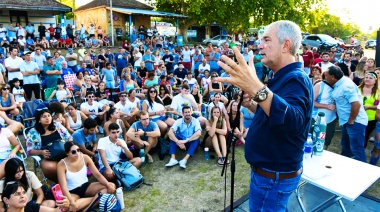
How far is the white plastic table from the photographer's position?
2582 mm

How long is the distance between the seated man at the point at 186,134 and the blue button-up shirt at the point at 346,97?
2.45m

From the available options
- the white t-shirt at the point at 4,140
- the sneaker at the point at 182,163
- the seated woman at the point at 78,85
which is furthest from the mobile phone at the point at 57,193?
the seated woman at the point at 78,85

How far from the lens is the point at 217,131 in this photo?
5.52 m

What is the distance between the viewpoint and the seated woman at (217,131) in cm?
541

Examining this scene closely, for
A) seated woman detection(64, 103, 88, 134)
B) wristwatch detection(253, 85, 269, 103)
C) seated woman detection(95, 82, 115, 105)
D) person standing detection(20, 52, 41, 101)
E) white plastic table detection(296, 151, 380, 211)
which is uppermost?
wristwatch detection(253, 85, 269, 103)

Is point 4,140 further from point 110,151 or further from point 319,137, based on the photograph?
point 319,137

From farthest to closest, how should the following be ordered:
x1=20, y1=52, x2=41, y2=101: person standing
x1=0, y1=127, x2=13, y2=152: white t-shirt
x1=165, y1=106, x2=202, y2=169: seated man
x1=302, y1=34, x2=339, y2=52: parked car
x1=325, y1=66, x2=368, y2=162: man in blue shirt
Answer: x1=302, y1=34, x2=339, y2=52: parked car → x1=20, y1=52, x2=41, y2=101: person standing → x1=165, y1=106, x2=202, y2=169: seated man → x1=0, y1=127, x2=13, y2=152: white t-shirt → x1=325, y1=66, x2=368, y2=162: man in blue shirt

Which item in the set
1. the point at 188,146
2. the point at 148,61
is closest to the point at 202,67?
the point at 148,61

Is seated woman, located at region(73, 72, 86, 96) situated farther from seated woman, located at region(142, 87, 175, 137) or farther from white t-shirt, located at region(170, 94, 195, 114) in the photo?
white t-shirt, located at region(170, 94, 195, 114)

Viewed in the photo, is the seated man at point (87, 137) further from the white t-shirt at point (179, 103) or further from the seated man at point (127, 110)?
the white t-shirt at point (179, 103)

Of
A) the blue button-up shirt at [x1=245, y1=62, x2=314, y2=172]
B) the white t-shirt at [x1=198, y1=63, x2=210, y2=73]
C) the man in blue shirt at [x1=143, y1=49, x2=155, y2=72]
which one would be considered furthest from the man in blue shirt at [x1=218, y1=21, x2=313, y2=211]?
the man in blue shirt at [x1=143, y1=49, x2=155, y2=72]

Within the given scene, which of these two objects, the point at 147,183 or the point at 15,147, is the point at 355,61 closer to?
the point at 147,183

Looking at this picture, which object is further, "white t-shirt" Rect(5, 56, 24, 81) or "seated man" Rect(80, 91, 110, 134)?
"white t-shirt" Rect(5, 56, 24, 81)

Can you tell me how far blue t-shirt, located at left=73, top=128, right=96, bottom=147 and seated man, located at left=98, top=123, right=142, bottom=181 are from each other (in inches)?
26.1
